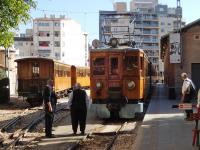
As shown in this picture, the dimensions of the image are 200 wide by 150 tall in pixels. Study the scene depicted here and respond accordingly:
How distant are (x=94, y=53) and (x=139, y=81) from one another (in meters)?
2.12

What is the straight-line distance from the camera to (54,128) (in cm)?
Answer: 1861

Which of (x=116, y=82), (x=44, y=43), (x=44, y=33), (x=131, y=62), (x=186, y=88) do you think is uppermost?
(x=44, y=33)

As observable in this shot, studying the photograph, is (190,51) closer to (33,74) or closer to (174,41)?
(174,41)

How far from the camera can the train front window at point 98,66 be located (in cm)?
2059

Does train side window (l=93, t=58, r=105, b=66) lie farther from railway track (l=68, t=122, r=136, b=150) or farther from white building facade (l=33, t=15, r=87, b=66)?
white building facade (l=33, t=15, r=87, b=66)

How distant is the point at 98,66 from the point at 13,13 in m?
6.04

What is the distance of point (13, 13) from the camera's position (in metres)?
15.4

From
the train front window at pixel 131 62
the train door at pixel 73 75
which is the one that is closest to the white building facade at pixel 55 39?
the train door at pixel 73 75

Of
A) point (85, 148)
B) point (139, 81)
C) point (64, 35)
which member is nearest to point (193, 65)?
point (139, 81)

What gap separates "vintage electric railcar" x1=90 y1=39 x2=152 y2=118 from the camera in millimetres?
20094

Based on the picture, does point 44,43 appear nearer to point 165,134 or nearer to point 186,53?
point 186,53

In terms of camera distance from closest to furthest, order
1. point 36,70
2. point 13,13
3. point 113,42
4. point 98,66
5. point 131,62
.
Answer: point 13,13 → point 131,62 → point 98,66 → point 113,42 → point 36,70

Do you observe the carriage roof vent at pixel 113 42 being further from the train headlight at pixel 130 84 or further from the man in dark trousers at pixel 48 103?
the man in dark trousers at pixel 48 103

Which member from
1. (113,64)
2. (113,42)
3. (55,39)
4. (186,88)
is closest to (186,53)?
(113,42)
